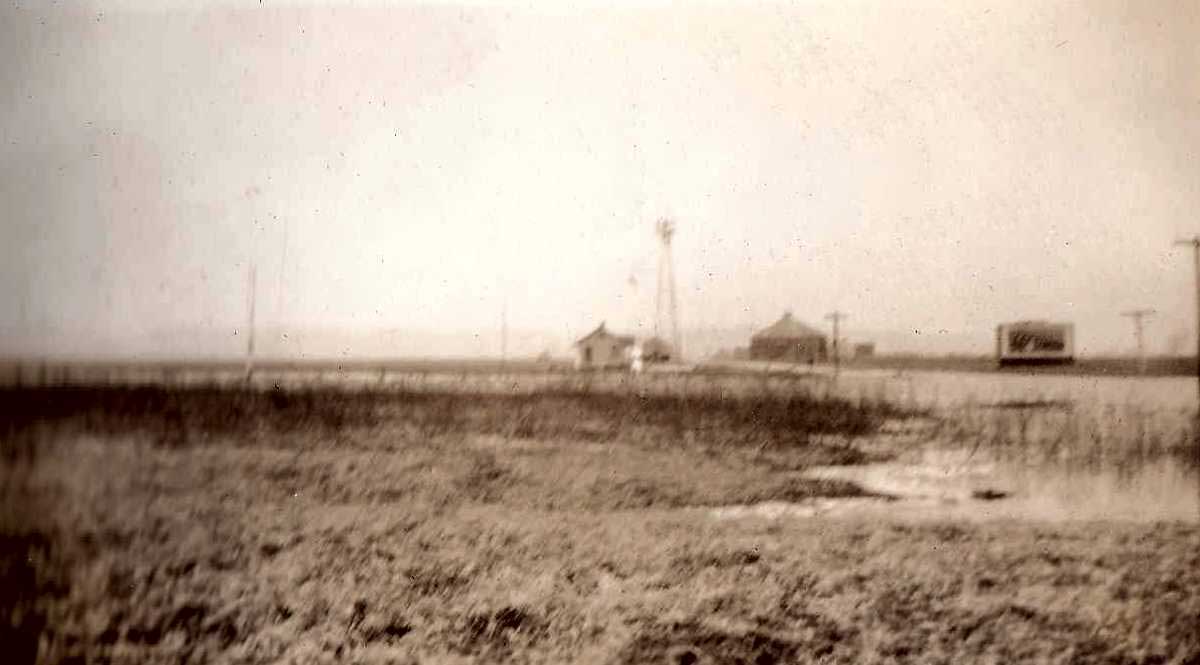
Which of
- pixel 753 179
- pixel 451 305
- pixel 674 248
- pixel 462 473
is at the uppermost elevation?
pixel 753 179

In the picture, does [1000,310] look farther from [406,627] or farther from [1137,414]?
[406,627]

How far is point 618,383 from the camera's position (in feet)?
7.99

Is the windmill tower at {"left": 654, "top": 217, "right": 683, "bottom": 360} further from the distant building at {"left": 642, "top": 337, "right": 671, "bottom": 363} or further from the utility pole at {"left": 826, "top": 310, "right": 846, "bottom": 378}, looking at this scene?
the utility pole at {"left": 826, "top": 310, "right": 846, "bottom": 378}

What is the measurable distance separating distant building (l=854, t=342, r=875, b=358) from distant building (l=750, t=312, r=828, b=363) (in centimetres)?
10

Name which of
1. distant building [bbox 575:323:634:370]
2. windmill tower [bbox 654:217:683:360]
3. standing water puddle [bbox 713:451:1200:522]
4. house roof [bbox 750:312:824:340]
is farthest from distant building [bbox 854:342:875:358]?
distant building [bbox 575:323:634:370]

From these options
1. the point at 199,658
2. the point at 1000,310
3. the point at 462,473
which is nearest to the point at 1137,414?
the point at 1000,310

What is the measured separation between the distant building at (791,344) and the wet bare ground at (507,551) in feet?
0.60

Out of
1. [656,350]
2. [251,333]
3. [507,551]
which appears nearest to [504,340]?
[656,350]

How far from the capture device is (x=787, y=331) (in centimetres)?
241

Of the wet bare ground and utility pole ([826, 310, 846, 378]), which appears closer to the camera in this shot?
the wet bare ground

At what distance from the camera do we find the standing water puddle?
2.41 m

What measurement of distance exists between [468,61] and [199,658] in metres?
1.88

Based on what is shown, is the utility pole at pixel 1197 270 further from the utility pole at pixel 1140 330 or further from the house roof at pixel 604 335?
the house roof at pixel 604 335

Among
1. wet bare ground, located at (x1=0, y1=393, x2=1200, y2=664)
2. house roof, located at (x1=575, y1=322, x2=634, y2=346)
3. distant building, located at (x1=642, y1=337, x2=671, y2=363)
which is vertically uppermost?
house roof, located at (x1=575, y1=322, x2=634, y2=346)
